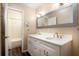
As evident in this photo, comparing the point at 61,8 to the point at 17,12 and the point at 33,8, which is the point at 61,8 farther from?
the point at 17,12

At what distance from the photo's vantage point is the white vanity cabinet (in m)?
1.11

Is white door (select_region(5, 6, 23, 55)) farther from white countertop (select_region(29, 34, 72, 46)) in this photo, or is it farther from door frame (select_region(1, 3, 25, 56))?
white countertop (select_region(29, 34, 72, 46))

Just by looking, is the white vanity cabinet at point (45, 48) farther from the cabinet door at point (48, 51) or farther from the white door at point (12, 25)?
the white door at point (12, 25)

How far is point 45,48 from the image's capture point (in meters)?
1.19

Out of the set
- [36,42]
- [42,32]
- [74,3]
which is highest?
[74,3]

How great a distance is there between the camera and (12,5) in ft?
4.00

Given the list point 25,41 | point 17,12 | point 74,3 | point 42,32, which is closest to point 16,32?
point 25,41

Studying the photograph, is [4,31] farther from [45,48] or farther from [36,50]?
[45,48]

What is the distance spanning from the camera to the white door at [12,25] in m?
1.22

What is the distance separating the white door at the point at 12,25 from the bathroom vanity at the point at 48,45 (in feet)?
0.73

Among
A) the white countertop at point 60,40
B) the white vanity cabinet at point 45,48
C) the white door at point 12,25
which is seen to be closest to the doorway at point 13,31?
the white door at point 12,25

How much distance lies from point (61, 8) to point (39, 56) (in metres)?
0.80

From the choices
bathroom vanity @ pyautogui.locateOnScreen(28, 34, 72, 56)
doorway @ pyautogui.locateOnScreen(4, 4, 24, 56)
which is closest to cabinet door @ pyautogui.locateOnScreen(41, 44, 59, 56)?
bathroom vanity @ pyautogui.locateOnScreen(28, 34, 72, 56)

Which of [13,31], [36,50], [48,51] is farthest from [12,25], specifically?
[48,51]
